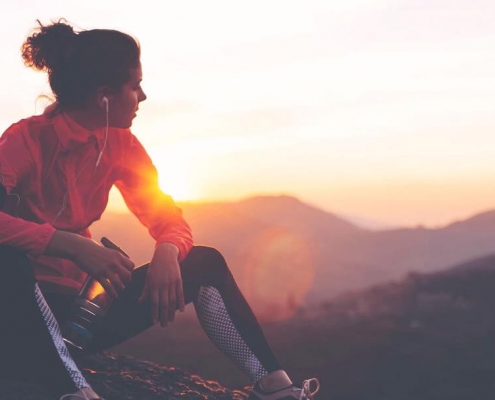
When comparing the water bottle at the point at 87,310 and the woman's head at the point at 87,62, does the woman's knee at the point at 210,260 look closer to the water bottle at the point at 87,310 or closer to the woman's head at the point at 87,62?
the water bottle at the point at 87,310

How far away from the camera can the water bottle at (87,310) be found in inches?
148

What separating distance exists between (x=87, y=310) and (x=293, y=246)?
3060 cm

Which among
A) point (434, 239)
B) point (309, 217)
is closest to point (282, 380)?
point (434, 239)

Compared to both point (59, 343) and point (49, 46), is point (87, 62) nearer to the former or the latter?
point (49, 46)

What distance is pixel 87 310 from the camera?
3.75m

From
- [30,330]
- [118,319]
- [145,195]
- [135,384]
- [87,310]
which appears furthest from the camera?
[135,384]

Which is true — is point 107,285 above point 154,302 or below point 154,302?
above

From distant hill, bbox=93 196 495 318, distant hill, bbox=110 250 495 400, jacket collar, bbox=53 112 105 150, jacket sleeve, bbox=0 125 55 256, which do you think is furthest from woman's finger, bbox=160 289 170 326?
distant hill, bbox=93 196 495 318

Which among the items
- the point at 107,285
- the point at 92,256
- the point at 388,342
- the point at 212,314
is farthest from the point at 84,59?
the point at 388,342

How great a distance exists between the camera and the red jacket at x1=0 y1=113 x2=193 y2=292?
149 inches

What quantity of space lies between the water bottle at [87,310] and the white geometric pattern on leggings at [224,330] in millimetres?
638

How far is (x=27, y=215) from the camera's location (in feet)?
12.8

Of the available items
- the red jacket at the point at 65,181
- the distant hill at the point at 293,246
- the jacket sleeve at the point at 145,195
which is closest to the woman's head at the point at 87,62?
the red jacket at the point at 65,181

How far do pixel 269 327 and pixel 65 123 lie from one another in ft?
36.3
